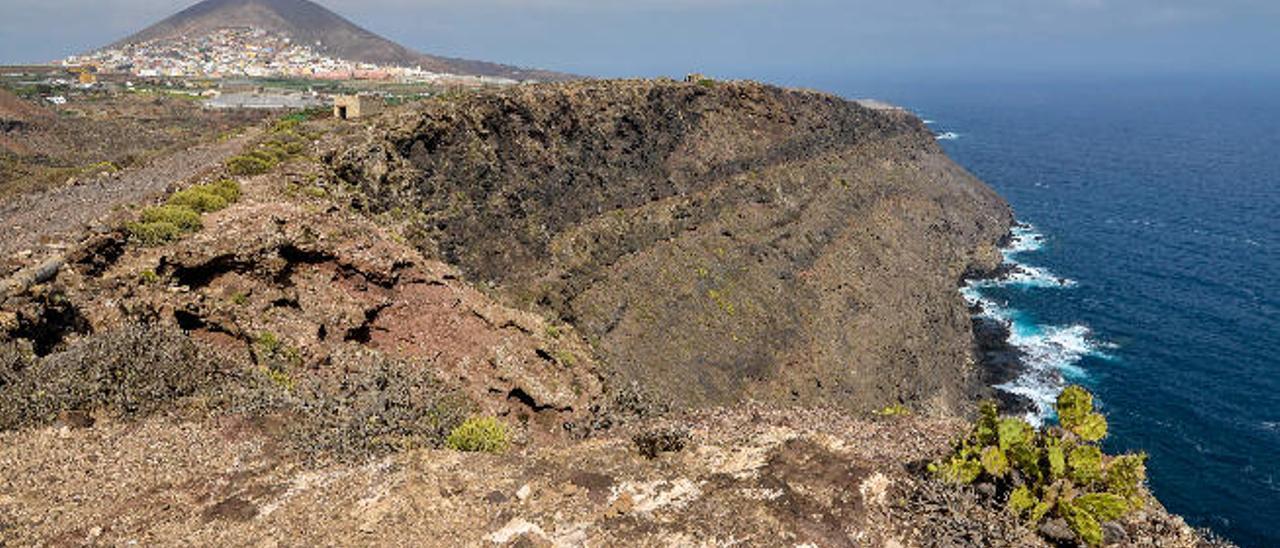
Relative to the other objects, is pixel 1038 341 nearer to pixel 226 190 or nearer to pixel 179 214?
pixel 226 190

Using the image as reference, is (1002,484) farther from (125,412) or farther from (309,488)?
(125,412)

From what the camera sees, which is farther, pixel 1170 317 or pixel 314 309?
pixel 1170 317

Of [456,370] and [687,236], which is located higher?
[687,236]

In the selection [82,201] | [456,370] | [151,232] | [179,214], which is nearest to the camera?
[151,232]

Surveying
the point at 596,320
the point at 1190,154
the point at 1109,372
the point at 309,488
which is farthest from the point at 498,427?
the point at 1190,154

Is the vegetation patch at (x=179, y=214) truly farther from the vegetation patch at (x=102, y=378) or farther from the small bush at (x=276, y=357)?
the vegetation patch at (x=102, y=378)

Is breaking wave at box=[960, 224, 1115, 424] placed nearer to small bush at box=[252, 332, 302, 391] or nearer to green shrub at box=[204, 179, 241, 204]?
small bush at box=[252, 332, 302, 391]

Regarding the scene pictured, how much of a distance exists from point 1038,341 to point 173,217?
76.6 m

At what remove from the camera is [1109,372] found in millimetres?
68000

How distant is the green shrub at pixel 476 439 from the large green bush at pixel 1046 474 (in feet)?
29.6

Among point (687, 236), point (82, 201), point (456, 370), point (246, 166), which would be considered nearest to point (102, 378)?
point (456, 370)

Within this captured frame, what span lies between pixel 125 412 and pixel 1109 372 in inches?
2968

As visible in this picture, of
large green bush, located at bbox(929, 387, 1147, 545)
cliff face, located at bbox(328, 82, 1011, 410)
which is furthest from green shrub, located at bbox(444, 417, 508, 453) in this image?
cliff face, located at bbox(328, 82, 1011, 410)

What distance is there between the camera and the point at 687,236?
64750mm
